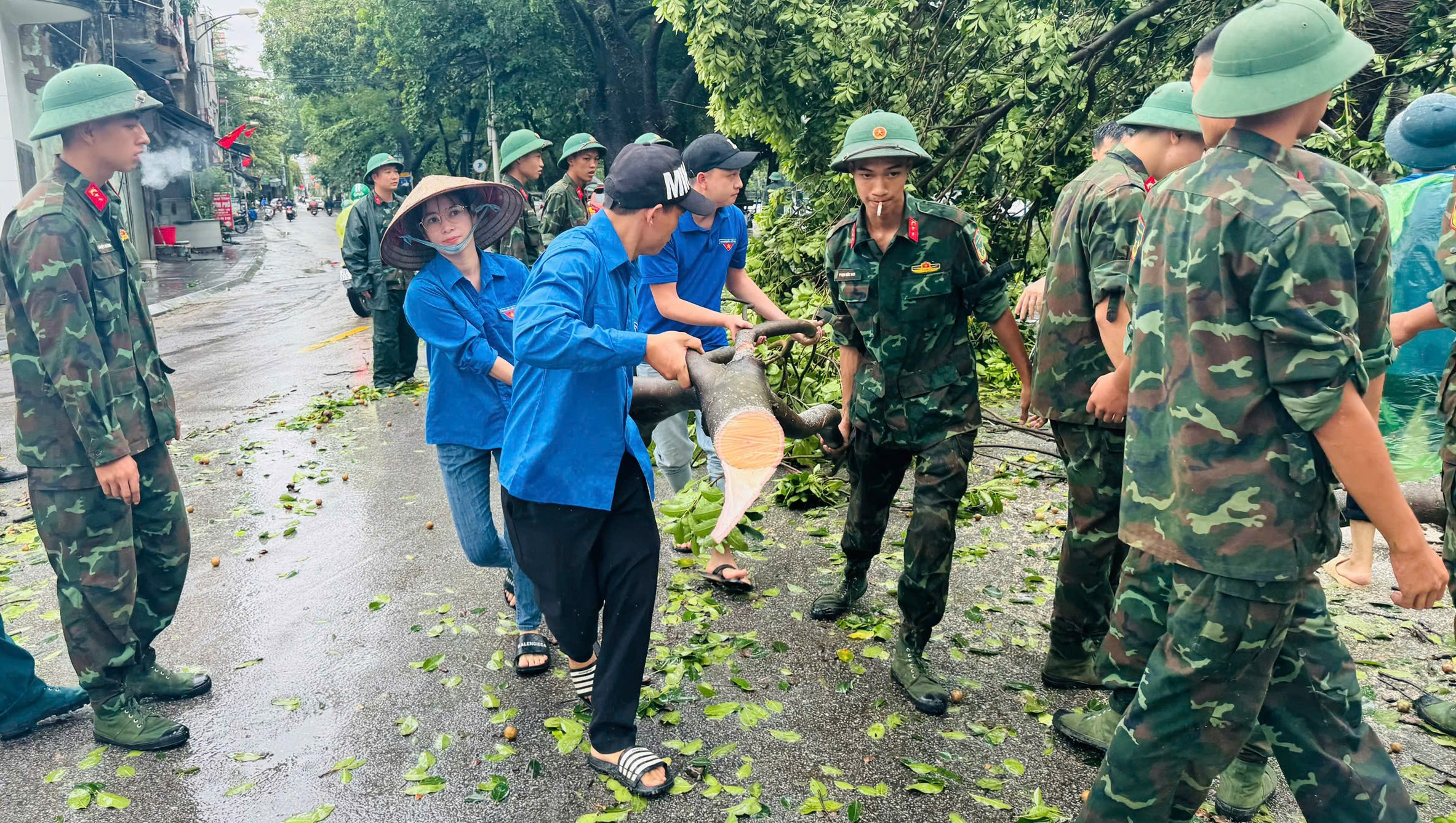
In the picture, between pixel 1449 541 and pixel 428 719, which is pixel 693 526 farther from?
pixel 1449 541

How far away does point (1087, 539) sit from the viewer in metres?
3.67

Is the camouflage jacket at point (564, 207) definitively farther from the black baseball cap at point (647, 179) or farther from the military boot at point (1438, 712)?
the military boot at point (1438, 712)

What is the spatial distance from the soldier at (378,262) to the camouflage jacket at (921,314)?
257 inches

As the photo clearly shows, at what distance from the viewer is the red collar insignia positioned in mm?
3654

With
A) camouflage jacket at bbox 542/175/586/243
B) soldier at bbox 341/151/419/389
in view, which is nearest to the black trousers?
camouflage jacket at bbox 542/175/586/243

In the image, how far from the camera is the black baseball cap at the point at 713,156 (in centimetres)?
490

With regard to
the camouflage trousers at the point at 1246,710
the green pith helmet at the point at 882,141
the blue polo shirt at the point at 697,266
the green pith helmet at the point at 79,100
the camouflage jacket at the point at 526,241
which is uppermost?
the green pith helmet at the point at 79,100

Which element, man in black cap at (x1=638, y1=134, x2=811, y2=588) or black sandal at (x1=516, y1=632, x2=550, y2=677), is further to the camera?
man in black cap at (x1=638, y1=134, x2=811, y2=588)

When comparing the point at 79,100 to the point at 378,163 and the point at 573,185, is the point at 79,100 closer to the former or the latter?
the point at 573,185

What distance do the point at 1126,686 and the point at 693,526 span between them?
235 cm

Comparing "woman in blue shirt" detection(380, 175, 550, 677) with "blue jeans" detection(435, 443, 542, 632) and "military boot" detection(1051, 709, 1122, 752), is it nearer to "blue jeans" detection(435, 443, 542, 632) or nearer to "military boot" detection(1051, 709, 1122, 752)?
"blue jeans" detection(435, 443, 542, 632)

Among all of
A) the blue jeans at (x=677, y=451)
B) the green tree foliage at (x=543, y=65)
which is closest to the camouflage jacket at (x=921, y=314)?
the blue jeans at (x=677, y=451)

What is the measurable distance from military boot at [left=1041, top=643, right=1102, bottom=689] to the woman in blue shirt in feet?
6.86

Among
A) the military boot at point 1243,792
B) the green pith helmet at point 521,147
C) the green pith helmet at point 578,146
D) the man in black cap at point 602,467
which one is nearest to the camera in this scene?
the military boot at point 1243,792
